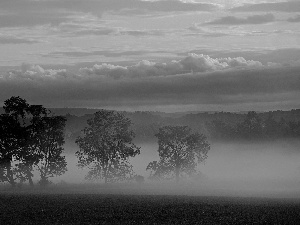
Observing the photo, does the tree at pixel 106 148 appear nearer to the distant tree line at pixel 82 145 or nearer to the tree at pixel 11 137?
the distant tree line at pixel 82 145

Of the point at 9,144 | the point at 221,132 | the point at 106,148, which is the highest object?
the point at 221,132

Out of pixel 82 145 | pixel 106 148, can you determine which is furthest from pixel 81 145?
pixel 106 148

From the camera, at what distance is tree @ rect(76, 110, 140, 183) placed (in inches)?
4483

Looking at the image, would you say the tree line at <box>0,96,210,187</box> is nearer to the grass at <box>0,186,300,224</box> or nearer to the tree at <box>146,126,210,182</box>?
the tree at <box>146,126,210,182</box>

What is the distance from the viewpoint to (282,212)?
58.7 metres

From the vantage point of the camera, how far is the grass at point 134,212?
52.2 m

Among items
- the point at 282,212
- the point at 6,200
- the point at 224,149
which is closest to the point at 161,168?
the point at 6,200

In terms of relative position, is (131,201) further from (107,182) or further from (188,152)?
(188,152)

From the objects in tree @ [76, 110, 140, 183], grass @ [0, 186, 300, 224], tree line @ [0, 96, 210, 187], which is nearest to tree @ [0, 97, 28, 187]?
tree line @ [0, 96, 210, 187]

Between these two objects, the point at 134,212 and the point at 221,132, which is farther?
the point at 221,132

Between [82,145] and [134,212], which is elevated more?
[82,145]

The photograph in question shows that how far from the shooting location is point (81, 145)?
114188 millimetres

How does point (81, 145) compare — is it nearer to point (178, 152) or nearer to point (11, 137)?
point (11, 137)

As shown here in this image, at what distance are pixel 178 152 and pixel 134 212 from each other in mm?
62891
